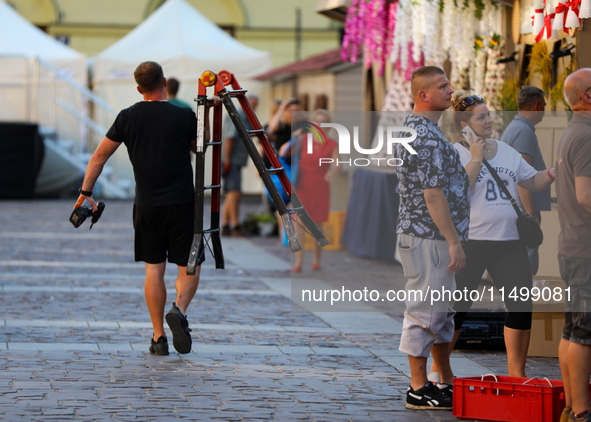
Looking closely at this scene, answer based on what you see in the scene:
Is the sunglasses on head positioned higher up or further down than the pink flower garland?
further down

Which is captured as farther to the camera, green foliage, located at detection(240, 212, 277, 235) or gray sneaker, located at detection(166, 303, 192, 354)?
green foliage, located at detection(240, 212, 277, 235)

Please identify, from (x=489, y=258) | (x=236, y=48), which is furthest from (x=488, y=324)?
(x=236, y=48)

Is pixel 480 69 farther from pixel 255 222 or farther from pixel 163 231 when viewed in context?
pixel 255 222

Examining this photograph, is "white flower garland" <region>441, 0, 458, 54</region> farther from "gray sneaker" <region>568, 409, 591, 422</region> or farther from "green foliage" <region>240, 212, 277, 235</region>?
"gray sneaker" <region>568, 409, 591, 422</region>

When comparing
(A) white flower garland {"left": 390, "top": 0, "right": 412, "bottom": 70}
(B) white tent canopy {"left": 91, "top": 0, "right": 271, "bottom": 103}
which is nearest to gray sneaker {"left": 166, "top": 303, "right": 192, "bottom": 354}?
(A) white flower garland {"left": 390, "top": 0, "right": 412, "bottom": 70}

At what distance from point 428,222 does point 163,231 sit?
2123 millimetres

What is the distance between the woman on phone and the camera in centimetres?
517

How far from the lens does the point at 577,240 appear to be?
14.6 feet

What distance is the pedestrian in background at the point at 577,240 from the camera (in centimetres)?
438

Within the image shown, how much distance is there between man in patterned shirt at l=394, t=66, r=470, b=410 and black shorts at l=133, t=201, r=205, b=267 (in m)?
1.78

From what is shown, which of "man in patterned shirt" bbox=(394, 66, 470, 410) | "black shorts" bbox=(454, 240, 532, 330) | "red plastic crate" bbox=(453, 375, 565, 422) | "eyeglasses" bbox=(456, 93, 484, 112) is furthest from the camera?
"eyeglasses" bbox=(456, 93, 484, 112)

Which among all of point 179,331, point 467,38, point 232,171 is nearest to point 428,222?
point 179,331

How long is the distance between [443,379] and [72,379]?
2.08 metres

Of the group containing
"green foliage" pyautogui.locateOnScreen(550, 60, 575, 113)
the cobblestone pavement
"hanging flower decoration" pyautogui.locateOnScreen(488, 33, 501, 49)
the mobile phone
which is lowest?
the cobblestone pavement
